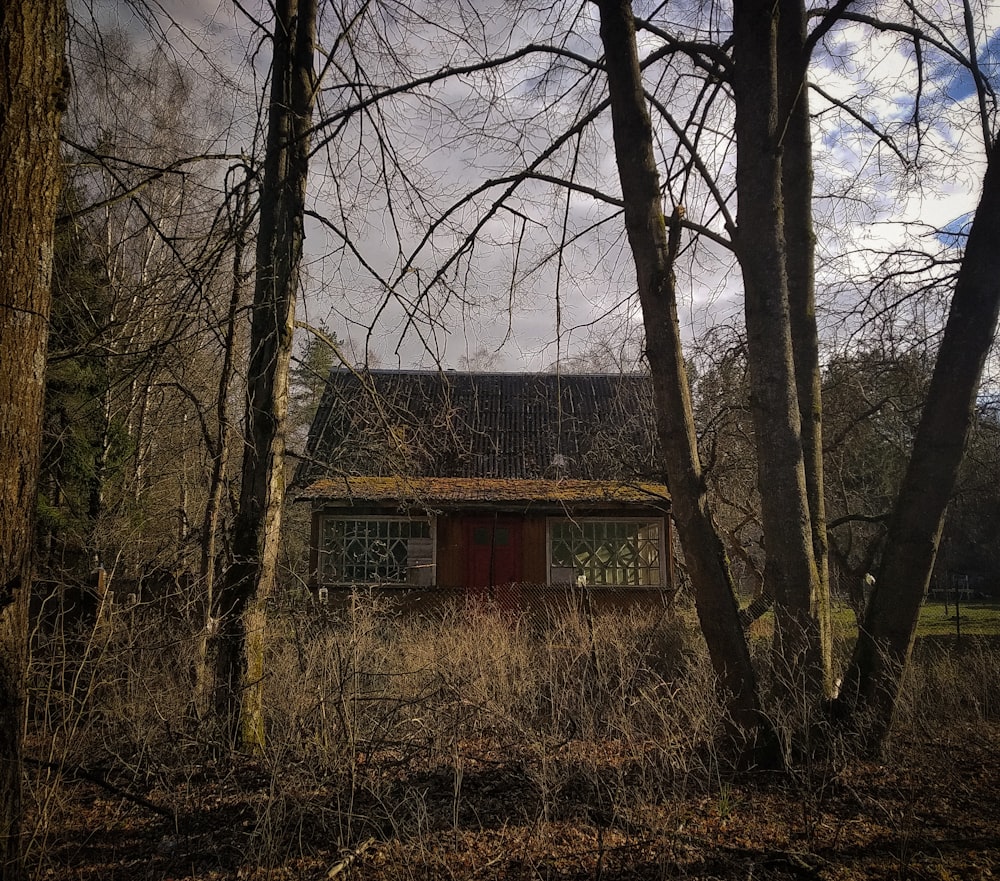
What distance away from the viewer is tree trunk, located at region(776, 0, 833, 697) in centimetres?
557

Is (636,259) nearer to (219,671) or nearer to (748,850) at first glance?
(748,850)

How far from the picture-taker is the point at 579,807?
156 inches

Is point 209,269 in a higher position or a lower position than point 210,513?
higher

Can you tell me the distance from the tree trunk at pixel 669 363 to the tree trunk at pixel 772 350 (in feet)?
1.29

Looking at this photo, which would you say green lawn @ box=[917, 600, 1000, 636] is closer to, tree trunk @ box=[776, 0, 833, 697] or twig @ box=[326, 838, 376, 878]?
tree trunk @ box=[776, 0, 833, 697]

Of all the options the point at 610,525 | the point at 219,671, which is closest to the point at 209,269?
the point at 219,671

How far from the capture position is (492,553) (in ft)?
48.5

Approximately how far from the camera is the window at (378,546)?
14.9m

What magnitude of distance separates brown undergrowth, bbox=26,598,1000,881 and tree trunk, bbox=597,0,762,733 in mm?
339

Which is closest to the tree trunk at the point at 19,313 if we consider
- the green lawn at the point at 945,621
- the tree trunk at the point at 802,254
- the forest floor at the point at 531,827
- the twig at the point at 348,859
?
the forest floor at the point at 531,827

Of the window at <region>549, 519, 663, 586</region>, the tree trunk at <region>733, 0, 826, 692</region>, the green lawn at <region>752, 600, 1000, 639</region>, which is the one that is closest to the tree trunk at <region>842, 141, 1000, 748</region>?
the tree trunk at <region>733, 0, 826, 692</region>

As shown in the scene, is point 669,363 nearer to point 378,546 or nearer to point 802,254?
point 802,254

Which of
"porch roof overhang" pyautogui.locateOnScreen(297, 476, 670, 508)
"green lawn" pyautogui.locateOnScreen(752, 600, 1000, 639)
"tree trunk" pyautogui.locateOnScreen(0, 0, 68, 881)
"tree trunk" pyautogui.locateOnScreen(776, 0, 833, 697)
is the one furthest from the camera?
"green lawn" pyautogui.locateOnScreen(752, 600, 1000, 639)

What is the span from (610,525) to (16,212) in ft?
44.2
